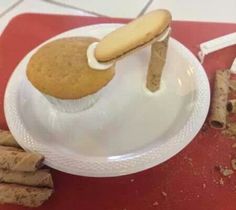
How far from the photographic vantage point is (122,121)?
0.74 metres

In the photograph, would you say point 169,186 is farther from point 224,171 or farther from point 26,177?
point 26,177

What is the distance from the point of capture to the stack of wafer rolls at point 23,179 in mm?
627

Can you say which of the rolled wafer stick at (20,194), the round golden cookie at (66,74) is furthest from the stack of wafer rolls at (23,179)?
the round golden cookie at (66,74)

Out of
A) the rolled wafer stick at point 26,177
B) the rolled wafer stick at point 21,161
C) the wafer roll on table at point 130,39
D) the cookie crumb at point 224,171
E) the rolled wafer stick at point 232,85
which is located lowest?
the cookie crumb at point 224,171

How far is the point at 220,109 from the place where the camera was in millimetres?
742

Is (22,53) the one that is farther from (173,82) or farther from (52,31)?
(173,82)

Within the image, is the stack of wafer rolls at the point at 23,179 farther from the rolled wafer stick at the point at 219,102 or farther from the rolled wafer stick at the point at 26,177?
the rolled wafer stick at the point at 219,102

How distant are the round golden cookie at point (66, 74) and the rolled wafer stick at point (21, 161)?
11 centimetres

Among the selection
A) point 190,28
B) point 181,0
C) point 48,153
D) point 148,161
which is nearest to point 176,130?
point 148,161

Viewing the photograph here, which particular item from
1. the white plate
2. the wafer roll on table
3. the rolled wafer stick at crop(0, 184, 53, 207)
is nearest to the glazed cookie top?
the wafer roll on table

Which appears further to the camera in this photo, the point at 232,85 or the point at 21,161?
the point at 232,85

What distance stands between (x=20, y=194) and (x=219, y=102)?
383mm

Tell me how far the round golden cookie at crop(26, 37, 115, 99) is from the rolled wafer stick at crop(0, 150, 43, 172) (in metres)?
0.11

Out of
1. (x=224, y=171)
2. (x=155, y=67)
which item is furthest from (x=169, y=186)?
(x=155, y=67)
